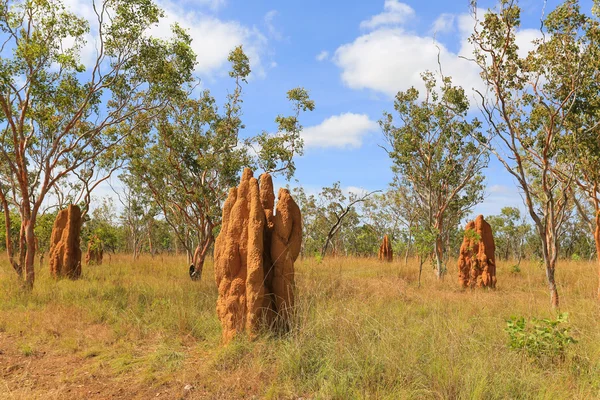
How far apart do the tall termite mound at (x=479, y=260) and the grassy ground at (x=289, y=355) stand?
4051 mm

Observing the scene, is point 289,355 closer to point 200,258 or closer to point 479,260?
point 200,258

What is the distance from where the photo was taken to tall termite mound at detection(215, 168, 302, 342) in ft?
20.2

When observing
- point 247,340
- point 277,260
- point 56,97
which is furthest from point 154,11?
point 247,340

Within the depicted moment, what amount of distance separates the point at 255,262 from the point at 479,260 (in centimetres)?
912

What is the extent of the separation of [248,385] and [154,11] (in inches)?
384

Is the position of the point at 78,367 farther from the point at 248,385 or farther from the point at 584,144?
the point at 584,144

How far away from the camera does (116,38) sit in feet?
36.3

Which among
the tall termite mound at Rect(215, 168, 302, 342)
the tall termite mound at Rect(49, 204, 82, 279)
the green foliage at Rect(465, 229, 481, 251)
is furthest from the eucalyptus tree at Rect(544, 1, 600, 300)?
the tall termite mound at Rect(49, 204, 82, 279)

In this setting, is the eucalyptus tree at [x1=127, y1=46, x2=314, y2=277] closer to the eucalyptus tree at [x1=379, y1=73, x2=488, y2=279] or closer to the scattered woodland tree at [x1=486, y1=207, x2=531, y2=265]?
the eucalyptus tree at [x1=379, y1=73, x2=488, y2=279]

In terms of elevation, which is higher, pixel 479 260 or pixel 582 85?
pixel 582 85

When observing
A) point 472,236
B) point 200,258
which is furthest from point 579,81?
point 200,258

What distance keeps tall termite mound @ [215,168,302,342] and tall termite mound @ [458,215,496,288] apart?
8009 mm

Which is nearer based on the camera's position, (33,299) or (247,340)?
(247,340)

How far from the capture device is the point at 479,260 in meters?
13.0
